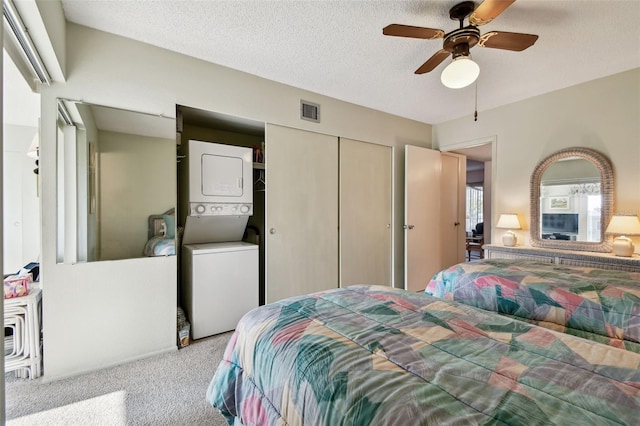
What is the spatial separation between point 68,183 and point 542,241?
4606mm

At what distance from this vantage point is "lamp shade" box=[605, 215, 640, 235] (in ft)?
8.51

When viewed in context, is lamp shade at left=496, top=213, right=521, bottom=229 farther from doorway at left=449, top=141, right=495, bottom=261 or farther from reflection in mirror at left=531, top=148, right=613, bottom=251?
doorway at left=449, top=141, right=495, bottom=261

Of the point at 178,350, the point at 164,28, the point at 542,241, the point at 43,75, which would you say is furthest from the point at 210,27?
the point at 542,241

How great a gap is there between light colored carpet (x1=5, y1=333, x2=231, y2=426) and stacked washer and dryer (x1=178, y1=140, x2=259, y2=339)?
21.6 inches

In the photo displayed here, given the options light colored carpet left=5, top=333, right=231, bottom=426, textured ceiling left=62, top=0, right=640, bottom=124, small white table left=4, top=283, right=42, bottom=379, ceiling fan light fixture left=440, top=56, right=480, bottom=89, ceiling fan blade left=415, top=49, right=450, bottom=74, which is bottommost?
light colored carpet left=5, top=333, right=231, bottom=426

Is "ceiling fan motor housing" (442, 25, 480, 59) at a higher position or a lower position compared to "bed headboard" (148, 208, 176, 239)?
higher

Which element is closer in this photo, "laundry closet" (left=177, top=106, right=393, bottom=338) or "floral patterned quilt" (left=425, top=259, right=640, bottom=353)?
"floral patterned quilt" (left=425, top=259, right=640, bottom=353)

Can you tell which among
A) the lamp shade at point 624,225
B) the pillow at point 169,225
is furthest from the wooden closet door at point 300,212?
the lamp shade at point 624,225

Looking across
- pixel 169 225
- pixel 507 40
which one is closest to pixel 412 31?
pixel 507 40

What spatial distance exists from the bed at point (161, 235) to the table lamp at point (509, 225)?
11.9 ft

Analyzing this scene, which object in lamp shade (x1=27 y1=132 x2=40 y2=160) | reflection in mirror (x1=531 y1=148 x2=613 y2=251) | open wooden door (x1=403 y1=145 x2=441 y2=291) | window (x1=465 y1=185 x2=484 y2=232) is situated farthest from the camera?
window (x1=465 y1=185 x2=484 y2=232)

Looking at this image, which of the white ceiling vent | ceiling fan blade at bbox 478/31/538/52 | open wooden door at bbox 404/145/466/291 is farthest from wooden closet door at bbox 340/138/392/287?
ceiling fan blade at bbox 478/31/538/52

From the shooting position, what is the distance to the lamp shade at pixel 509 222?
3.40m

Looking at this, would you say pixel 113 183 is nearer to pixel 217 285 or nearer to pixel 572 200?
pixel 217 285
